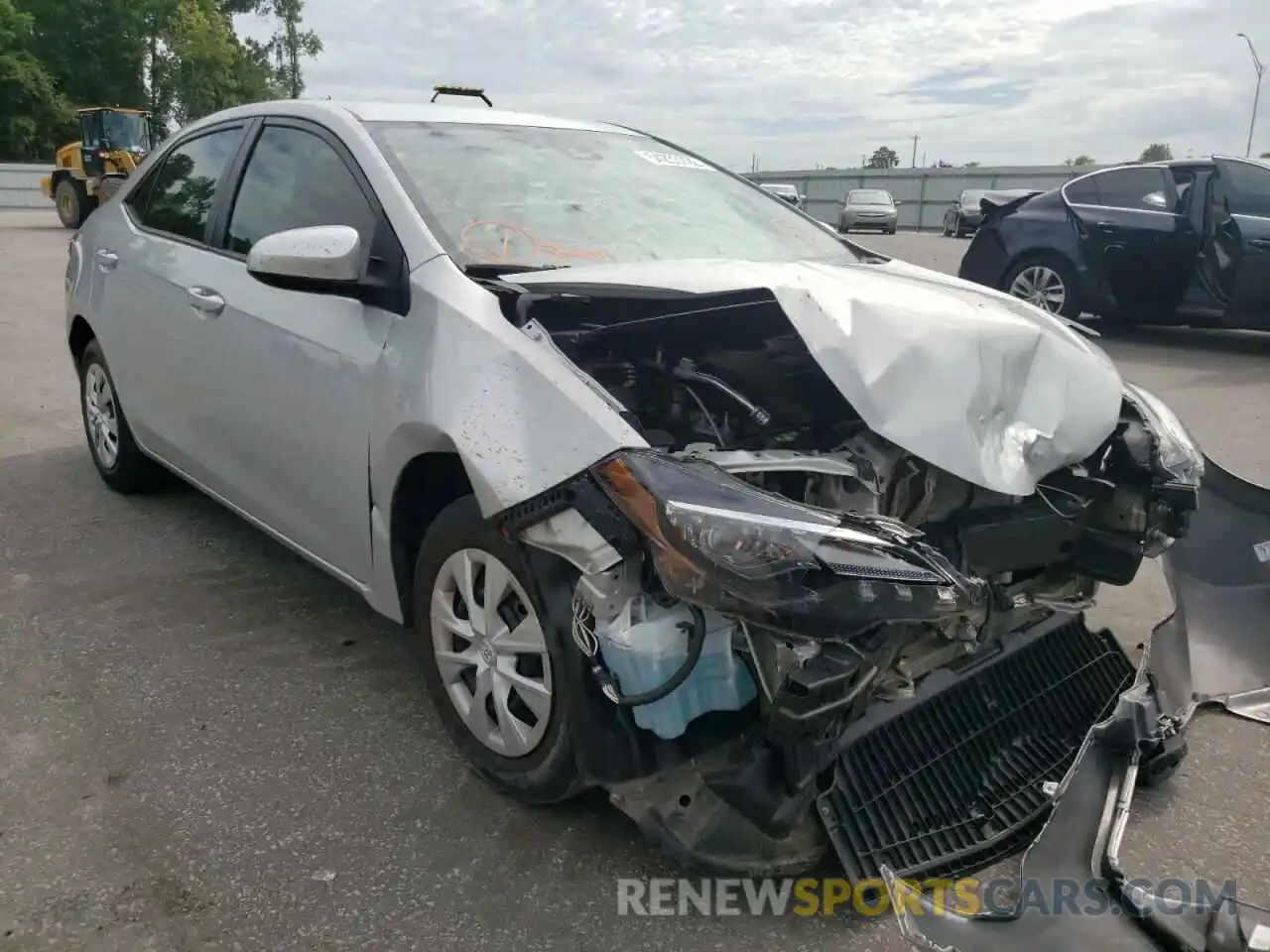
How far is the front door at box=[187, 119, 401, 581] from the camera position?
9.44ft

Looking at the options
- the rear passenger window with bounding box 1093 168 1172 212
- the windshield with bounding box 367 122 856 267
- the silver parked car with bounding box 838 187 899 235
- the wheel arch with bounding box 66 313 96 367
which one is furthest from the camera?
the silver parked car with bounding box 838 187 899 235

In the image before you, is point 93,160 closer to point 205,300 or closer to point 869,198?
point 869,198

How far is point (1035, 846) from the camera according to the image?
2.03 m

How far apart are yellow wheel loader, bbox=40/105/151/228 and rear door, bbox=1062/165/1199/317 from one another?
20.0 metres

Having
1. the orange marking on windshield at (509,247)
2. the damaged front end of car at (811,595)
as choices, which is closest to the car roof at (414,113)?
the orange marking on windshield at (509,247)

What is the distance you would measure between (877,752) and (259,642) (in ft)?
6.88

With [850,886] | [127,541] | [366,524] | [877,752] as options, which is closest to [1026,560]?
[877,752]

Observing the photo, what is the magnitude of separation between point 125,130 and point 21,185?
13.0m

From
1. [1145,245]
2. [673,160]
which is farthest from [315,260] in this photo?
[1145,245]

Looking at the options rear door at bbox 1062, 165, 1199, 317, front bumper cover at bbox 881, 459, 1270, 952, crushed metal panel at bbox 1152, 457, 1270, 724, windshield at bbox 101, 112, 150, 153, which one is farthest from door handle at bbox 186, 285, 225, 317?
windshield at bbox 101, 112, 150, 153

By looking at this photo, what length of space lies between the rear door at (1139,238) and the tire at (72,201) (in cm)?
2078

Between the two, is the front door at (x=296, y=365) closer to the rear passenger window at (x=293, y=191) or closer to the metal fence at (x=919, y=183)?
the rear passenger window at (x=293, y=191)

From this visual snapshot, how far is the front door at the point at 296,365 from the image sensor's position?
2877 mm

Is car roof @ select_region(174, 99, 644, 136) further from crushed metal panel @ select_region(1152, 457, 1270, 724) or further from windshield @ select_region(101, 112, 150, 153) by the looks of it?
windshield @ select_region(101, 112, 150, 153)
